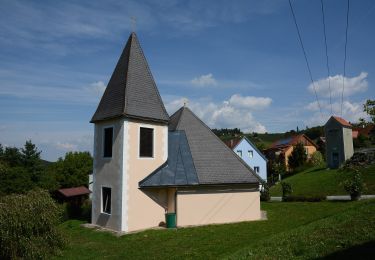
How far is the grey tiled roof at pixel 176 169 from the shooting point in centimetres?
A: 1808

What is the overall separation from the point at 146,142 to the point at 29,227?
25.7 feet

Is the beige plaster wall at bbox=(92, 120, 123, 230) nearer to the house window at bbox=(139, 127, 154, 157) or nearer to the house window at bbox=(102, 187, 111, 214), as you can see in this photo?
the house window at bbox=(102, 187, 111, 214)

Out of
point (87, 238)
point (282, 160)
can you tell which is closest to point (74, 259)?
point (87, 238)

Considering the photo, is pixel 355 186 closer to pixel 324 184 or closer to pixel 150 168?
pixel 324 184

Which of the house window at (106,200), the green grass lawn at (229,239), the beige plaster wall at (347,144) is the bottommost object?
the green grass lawn at (229,239)

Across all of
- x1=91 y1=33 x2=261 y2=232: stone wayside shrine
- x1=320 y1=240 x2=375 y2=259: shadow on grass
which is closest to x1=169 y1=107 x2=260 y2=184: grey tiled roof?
x1=91 y1=33 x2=261 y2=232: stone wayside shrine

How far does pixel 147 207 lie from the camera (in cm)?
1814

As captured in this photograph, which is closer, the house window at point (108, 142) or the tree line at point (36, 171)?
the house window at point (108, 142)

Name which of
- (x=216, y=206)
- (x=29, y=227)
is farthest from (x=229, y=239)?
(x=29, y=227)

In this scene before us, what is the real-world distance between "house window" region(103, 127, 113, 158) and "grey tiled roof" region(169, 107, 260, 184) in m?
4.25

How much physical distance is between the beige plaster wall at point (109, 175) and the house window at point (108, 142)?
0.79 ft

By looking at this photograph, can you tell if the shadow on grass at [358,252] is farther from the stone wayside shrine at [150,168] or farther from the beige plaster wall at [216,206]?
the beige plaster wall at [216,206]

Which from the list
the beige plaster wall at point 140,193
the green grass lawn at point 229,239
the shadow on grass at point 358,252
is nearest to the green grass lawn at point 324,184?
the green grass lawn at point 229,239

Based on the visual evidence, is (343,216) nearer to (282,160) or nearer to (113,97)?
(113,97)
